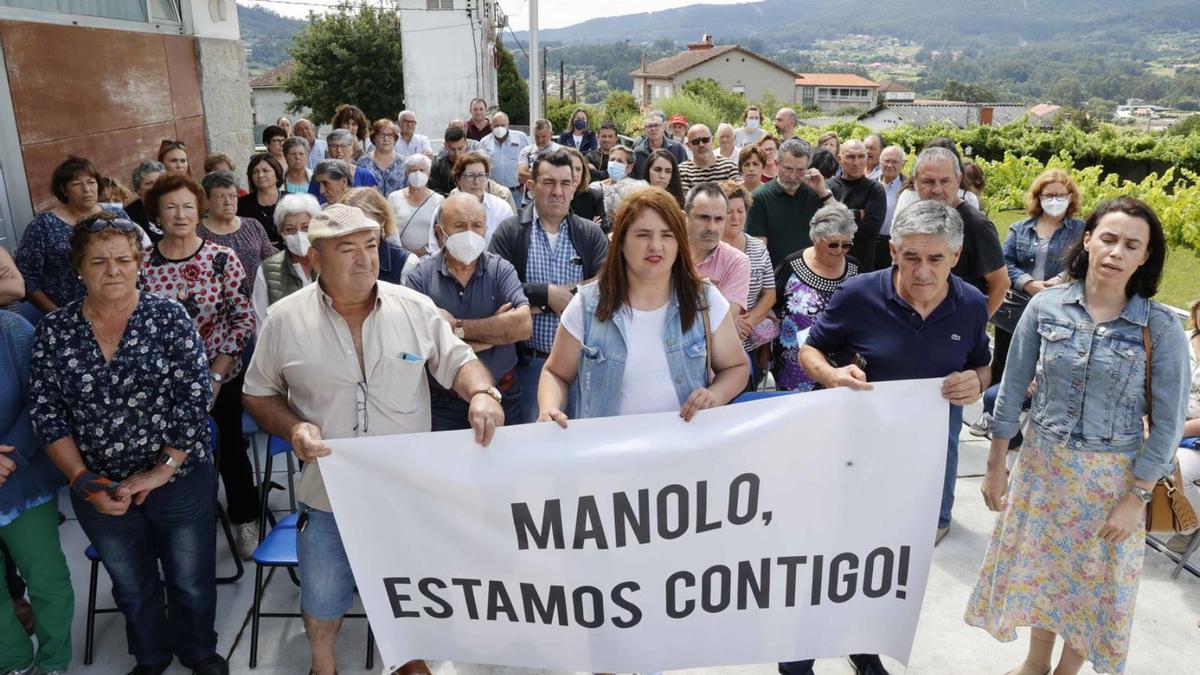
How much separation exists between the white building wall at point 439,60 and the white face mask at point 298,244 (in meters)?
35.1

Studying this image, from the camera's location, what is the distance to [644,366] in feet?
10.0

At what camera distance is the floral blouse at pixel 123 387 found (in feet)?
10.1

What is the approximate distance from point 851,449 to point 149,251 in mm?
3513

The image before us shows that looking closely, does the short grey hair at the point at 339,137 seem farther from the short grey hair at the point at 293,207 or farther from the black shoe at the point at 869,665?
the black shoe at the point at 869,665

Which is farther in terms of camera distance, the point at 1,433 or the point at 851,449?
the point at 1,433

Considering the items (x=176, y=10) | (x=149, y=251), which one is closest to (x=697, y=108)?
(x=176, y=10)

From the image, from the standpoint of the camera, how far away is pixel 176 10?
864cm

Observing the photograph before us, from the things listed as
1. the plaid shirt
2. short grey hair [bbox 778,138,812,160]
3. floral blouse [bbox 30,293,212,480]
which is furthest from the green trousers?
short grey hair [bbox 778,138,812,160]

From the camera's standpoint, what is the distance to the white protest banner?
9.44ft

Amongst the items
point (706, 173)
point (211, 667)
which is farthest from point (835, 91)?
point (211, 667)

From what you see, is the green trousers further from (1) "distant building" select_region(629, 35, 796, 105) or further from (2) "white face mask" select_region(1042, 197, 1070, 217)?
(1) "distant building" select_region(629, 35, 796, 105)

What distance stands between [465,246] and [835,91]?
158 m

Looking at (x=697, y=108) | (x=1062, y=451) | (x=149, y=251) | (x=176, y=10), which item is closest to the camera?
(x=1062, y=451)

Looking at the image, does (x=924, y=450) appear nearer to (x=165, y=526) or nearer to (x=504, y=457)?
(x=504, y=457)
